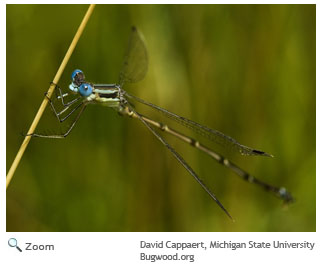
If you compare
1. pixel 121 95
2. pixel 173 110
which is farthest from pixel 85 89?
pixel 173 110

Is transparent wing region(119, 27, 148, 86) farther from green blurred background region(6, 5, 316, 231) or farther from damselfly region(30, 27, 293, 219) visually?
green blurred background region(6, 5, 316, 231)

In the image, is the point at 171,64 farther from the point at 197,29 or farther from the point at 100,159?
the point at 100,159

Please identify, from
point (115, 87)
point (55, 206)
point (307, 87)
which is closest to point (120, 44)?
point (115, 87)
